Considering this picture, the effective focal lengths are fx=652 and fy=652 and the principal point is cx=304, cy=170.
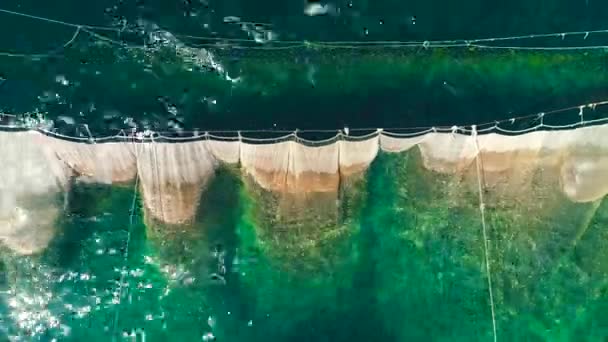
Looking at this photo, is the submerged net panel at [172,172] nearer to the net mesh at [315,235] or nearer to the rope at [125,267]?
the net mesh at [315,235]

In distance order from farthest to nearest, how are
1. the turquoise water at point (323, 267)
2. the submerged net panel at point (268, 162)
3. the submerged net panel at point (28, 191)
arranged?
the turquoise water at point (323, 267), the submerged net panel at point (268, 162), the submerged net panel at point (28, 191)

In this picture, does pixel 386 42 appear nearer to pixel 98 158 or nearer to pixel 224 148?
pixel 224 148

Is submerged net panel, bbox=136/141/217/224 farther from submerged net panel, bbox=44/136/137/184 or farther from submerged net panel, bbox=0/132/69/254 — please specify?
submerged net panel, bbox=0/132/69/254

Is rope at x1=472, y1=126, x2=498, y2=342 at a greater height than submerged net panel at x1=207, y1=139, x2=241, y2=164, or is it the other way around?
submerged net panel at x1=207, y1=139, x2=241, y2=164

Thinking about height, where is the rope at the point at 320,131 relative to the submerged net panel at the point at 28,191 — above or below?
above

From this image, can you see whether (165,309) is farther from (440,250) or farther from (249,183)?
(440,250)

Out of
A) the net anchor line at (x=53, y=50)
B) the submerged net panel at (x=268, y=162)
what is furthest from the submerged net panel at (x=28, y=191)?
the submerged net panel at (x=268, y=162)

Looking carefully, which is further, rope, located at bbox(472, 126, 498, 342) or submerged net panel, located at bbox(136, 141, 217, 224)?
rope, located at bbox(472, 126, 498, 342)

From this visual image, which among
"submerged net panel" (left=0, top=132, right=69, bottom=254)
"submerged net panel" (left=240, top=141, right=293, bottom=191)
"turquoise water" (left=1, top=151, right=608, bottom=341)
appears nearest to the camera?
"submerged net panel" (left=0, top=132, right=69, bottom=254)

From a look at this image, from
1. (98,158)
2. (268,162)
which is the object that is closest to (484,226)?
(268,162)

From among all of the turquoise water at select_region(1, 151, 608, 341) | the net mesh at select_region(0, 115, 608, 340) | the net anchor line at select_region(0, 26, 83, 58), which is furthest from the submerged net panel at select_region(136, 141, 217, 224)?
the net anchor line at select_region(0, 26, 83, 58)
